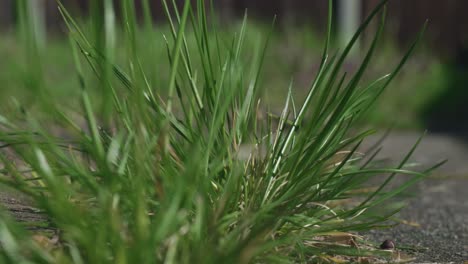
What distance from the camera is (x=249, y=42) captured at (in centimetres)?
592

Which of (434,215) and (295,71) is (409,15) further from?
(434,215)

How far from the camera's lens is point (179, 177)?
1.14m

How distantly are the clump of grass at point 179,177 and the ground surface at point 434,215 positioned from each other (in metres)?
0.18

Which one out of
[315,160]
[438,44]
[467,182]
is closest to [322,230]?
[315,160]

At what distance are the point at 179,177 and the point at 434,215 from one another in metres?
1.29

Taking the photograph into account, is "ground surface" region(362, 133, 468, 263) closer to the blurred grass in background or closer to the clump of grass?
the clump of grass

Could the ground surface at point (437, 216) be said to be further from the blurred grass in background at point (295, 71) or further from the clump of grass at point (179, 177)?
the blurred grass in background at point (295, 71)

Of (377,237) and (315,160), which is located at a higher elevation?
(315,160)

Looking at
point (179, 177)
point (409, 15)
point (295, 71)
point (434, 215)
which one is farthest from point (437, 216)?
point (409, 15)

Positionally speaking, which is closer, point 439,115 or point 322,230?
point 322,230

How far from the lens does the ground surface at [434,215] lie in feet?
5.43

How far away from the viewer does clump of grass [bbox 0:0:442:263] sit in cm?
109

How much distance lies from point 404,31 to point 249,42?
1581mm

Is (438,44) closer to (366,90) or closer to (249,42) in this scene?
(249,42)
